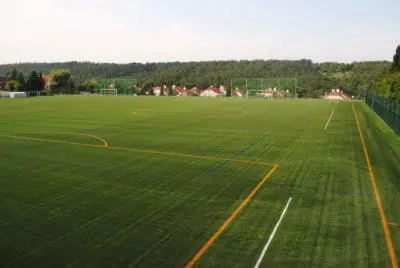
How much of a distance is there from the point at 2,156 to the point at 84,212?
36.4 feet

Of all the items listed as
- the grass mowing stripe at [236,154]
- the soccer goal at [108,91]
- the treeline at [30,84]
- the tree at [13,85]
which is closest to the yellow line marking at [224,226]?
the grass mowing stripe at [236,154]

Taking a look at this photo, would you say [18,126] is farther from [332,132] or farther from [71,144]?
[332,132]

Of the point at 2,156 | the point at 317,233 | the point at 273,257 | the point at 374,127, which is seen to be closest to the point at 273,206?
the point at 317,233

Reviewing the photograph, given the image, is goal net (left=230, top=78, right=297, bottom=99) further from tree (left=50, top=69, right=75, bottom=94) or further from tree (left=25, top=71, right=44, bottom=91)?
tree (left=25, top=71, right=44, bottom=91)

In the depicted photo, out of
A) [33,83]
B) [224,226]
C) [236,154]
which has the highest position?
[33,83]

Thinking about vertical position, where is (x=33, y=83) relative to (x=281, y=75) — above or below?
below

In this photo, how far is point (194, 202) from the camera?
43.8 ft

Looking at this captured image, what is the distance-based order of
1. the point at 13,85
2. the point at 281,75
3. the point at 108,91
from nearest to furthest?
the point at 13,85 → the point at 108,91 → the point at 281,75

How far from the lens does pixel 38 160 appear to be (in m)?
19.7

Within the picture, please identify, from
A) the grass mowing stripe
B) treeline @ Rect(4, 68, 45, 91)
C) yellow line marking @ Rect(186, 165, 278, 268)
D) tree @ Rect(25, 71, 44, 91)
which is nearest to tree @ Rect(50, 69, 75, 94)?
treeline @ Rect(4, 68, 45, 91)

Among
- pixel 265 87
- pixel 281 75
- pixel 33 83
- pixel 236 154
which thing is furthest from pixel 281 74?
pixel 236 154

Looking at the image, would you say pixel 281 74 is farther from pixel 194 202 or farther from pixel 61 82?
→ pixel 194 202

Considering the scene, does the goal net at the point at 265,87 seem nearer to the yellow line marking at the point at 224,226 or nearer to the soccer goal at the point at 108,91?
the soccer goal at the point at 108,91

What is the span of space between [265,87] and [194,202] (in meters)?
93.1
